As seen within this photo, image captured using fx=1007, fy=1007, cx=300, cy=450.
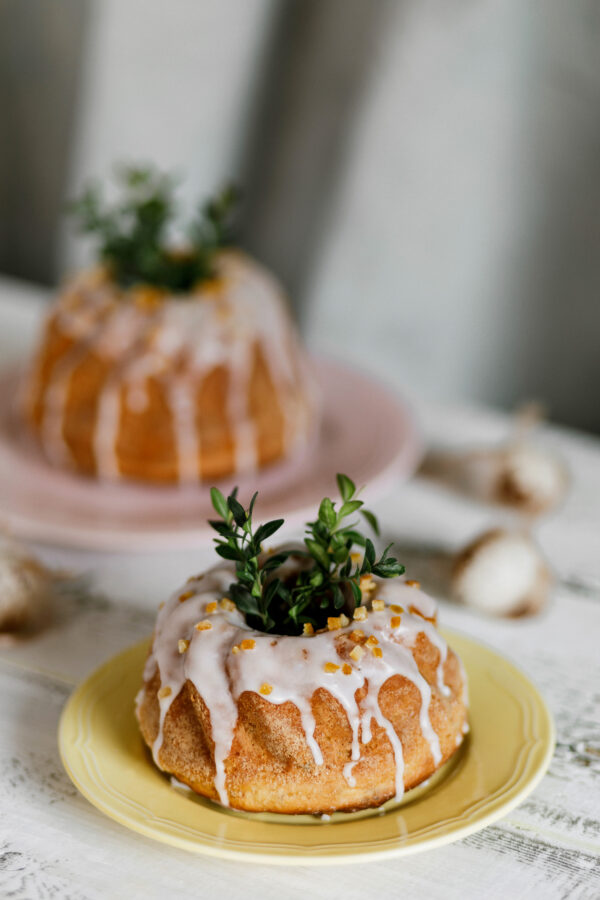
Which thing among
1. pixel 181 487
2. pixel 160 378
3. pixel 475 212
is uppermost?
pixel 475 212

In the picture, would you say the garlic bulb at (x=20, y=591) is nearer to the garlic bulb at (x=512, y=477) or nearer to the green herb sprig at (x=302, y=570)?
the green herb sprig at (x=302, y=570)

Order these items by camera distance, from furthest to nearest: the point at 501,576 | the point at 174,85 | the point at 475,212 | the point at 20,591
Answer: the point at 174,85 → the point at 475,212 → the point at 501,576 → the point at 20,591

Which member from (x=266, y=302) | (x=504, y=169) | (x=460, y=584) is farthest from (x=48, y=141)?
(x=460, y=584)

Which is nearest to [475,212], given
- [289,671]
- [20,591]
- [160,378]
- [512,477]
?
[512,477]

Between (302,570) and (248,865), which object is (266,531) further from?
(248,865)

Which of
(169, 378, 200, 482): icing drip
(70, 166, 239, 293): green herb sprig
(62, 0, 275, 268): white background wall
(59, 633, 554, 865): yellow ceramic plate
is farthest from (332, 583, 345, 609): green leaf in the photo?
(62, 0, 275, 268): white background wall

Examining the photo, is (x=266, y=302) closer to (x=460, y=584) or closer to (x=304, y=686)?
(x=460, y=584)

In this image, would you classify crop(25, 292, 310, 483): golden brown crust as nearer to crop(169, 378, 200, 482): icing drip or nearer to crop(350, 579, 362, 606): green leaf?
crop(169, 378, 200, 482): icing drip
